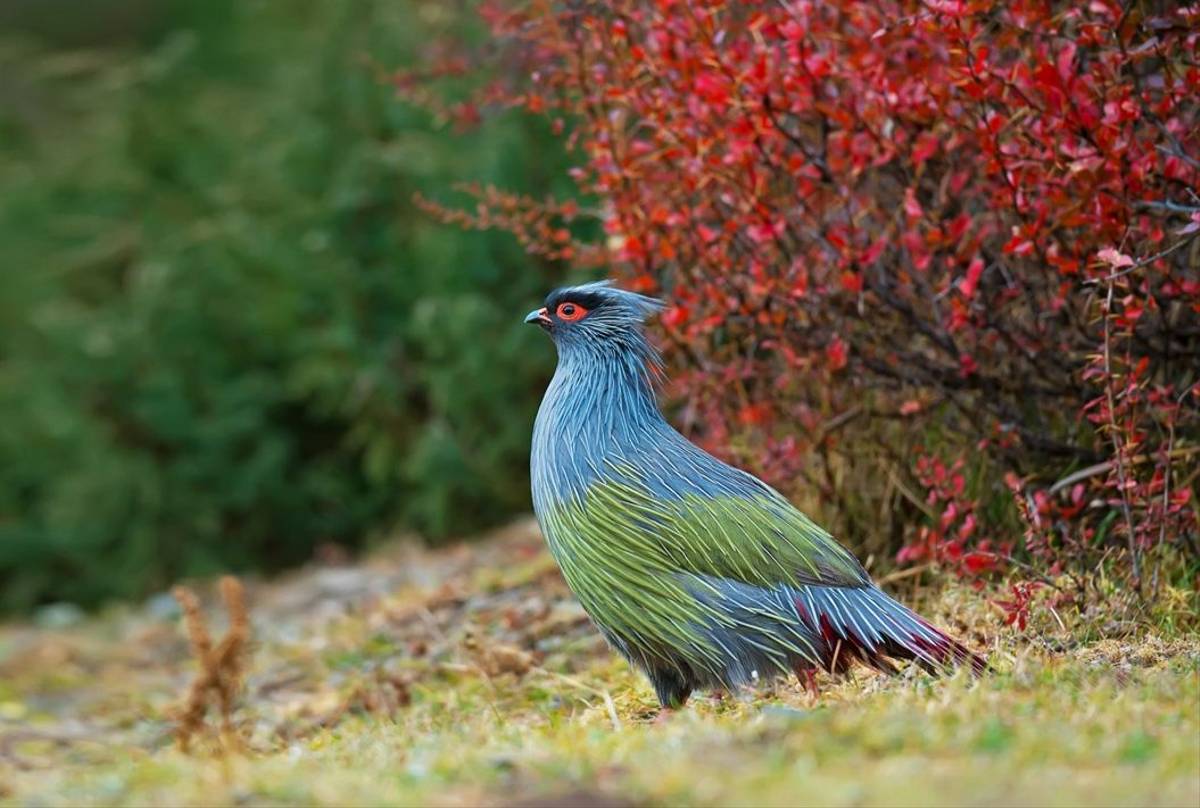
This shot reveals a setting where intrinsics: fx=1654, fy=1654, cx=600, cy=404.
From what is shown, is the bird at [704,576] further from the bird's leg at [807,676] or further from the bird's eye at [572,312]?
the bird's eye at [572,312]

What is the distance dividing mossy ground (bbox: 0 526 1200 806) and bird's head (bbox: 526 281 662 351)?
1020mm

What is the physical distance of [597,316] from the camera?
4.82 meters

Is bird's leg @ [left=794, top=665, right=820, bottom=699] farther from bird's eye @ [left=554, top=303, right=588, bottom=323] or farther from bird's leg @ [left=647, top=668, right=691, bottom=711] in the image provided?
bird's eye @ [left=554, top=303, right=588, bottom=323]

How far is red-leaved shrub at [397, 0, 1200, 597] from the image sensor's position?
471 cm

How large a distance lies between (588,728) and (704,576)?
0.51 meters

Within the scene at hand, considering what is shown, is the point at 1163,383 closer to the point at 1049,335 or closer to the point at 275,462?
the point at 1049,335

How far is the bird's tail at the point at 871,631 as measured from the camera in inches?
165

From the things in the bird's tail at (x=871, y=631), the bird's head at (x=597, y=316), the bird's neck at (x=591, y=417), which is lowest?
the bird's tail at (x=871, y=631)

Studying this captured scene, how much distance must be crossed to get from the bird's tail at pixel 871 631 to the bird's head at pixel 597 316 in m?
0.97

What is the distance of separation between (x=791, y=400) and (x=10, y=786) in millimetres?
3173

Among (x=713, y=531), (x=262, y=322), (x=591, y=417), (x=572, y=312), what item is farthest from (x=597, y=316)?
(x=262, y=322)

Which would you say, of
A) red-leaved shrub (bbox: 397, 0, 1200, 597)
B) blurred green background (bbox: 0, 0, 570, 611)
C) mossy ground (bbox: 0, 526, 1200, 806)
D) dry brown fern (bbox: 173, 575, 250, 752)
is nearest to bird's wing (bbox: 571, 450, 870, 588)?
mossy ground (bbox: 0, 526, 1200, 806)

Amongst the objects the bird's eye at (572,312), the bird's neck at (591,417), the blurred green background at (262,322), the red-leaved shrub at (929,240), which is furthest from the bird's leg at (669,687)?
the blurred green background at (262,322)

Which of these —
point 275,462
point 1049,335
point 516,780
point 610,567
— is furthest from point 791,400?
point 275,462
